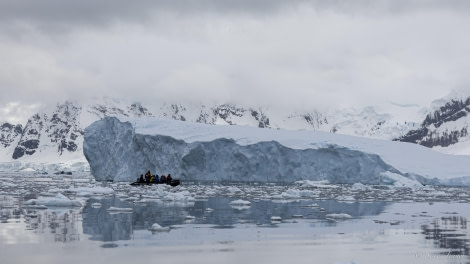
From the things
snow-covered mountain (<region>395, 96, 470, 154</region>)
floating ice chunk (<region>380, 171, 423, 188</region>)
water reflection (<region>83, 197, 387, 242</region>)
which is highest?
snow-covered mountain (<region>395, 96, 470, 154</region>)

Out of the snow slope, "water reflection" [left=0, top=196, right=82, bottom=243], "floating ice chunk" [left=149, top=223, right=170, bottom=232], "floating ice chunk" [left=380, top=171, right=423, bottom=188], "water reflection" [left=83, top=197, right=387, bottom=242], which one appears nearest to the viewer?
"water reflection" [left=0, top=196, right=82, bottom=243]

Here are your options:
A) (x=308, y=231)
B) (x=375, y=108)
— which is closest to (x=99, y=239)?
(x=308, y=231)

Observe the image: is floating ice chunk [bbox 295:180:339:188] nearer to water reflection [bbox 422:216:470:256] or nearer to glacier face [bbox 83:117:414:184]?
glacier face [bbox 83:117:414:184]

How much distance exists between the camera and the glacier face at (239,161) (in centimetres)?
4272

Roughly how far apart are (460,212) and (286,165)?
26.3 metres

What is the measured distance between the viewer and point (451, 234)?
40.0 ft

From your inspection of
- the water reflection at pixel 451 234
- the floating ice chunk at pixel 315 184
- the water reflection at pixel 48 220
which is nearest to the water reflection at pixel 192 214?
the water reflection at pixel 48 220

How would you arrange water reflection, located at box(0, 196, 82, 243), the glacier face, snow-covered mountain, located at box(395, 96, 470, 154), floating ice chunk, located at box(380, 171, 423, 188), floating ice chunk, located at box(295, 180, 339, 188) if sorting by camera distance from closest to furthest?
water reflection, located at box(0, 196, 82, 243) < floating ice chunk, located at box(295, 180, 339, 188) < floating ice chunk, located at box(380, 171, 423, 188) < the glacier face < snow-covered mountain, located at box(395, 96, 470, 154)

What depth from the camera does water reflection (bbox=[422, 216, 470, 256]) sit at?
33.2 ft

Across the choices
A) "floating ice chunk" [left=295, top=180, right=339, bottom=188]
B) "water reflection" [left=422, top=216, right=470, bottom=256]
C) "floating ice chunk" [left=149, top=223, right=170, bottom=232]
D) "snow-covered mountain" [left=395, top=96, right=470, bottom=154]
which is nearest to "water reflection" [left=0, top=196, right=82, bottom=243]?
"floating ice chunk" [left=149, top=223, right=170, bottom=232]

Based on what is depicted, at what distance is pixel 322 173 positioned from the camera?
4366cm

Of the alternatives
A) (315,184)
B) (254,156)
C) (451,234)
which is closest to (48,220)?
(451,234)

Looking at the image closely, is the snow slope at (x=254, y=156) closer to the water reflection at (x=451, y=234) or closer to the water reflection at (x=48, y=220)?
the water reflection at (x=48, y=220)

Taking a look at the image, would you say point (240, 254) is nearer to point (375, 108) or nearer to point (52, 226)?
point (52, 226)
